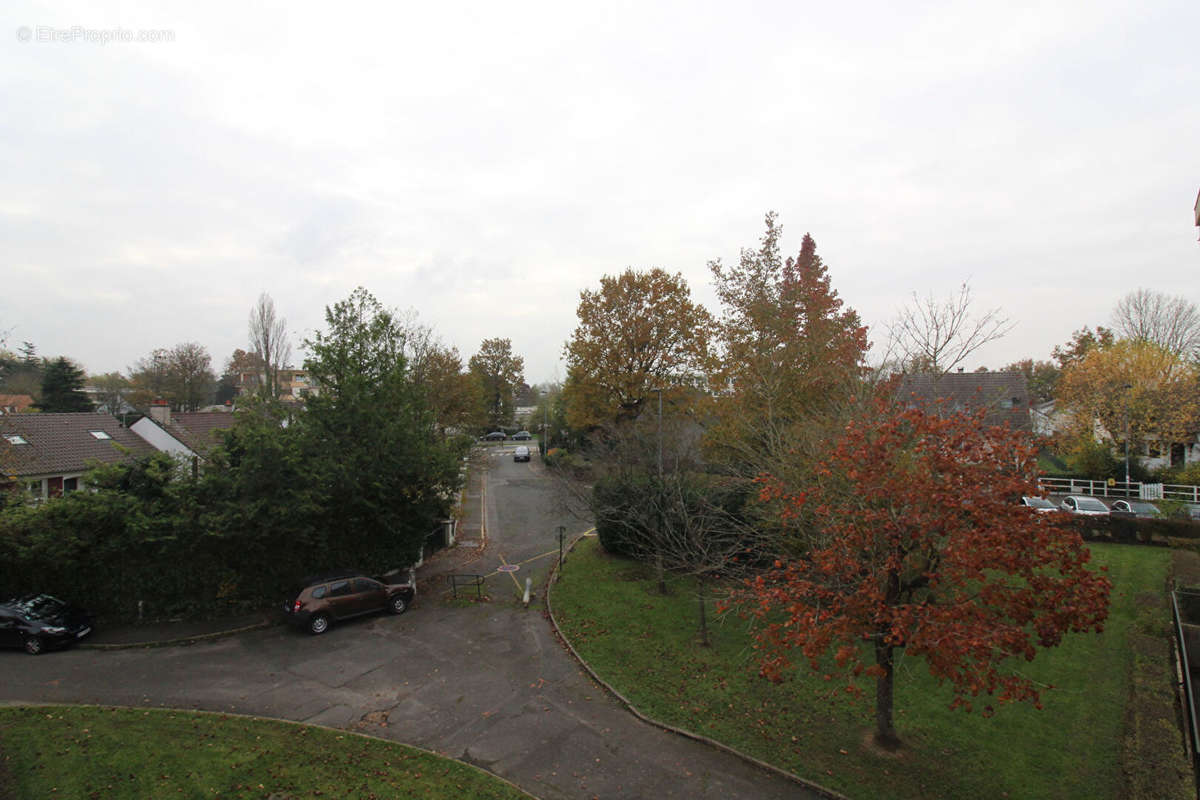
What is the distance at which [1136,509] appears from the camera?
2572cm

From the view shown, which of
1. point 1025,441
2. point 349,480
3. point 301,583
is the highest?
point 1025,441

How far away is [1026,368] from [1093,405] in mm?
53740

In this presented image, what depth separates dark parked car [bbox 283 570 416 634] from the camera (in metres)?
14.7

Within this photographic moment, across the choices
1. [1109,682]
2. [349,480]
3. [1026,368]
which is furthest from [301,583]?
[1026,368]

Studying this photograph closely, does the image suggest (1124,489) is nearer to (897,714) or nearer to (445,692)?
(897,714)

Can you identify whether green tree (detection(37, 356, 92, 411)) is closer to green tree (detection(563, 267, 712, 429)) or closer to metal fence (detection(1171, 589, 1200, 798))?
green tree (detection(563, 267, 712, 429))

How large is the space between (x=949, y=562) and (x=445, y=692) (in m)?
9.64

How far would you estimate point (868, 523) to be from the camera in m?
8.73

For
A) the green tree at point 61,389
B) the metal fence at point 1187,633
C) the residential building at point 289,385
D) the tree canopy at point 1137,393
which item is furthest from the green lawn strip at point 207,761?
the green tree at point 61,389

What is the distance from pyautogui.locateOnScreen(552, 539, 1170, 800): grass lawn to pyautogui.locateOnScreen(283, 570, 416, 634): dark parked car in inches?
191

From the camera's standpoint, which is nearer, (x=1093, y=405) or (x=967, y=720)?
(x=967, y=720)

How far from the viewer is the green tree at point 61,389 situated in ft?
144

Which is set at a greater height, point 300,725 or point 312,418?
point 312,418

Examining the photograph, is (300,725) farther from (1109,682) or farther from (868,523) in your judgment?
(1109,682)
